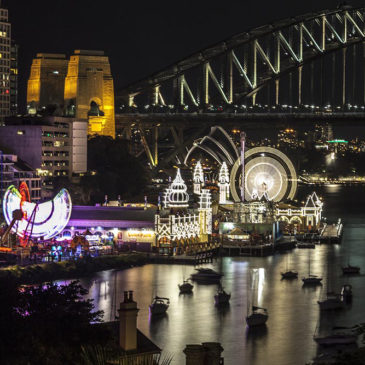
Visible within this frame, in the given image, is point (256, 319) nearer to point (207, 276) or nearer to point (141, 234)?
point (207, 276)

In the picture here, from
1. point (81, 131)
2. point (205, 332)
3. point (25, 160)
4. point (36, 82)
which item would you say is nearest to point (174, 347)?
point (205, 332)

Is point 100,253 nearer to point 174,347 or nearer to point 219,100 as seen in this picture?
point 174,347

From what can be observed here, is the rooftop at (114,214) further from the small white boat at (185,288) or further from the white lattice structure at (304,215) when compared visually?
the white lattice structure at (304,215)

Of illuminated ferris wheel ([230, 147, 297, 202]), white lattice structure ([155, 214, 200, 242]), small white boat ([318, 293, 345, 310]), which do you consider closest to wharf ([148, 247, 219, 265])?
white lattice structure ([155, 214, 200, 242])

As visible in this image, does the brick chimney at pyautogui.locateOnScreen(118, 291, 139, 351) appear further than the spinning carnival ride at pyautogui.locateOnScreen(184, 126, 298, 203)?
No

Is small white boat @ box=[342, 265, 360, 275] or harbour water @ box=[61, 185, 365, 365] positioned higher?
small white boat @ box=[342, 265, 360, 275]

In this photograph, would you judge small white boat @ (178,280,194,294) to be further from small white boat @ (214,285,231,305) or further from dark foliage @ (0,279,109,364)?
dark foliage @ (0,279,109,364)
